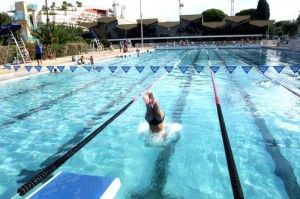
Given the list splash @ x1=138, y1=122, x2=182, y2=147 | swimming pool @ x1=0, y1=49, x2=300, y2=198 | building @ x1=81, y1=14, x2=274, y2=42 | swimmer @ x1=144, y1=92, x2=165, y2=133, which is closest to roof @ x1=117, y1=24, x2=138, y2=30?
building @ x1=81, y1=14, x2=274, y2=42

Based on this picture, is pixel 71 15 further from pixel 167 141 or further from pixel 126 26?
pixel 167 141

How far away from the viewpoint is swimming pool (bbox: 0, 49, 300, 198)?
4152mm

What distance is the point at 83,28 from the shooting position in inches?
2405

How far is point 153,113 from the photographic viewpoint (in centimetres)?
511

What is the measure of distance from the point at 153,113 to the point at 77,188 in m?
3.35

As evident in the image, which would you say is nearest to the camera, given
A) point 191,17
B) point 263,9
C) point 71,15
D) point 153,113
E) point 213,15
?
point 153,113

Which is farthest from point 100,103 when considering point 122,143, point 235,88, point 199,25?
point 199,25

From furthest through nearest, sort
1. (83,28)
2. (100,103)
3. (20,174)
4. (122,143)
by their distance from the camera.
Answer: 1. (83,28)
2. (100,103)
3. (122,143)
4. (20,174)

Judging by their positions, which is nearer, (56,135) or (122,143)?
(122,143)

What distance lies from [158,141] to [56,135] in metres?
2.31

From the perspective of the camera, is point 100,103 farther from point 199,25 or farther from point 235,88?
point 199,25

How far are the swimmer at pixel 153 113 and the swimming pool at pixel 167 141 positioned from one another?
0.36m

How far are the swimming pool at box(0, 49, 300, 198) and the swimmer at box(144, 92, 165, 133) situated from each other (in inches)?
14.3

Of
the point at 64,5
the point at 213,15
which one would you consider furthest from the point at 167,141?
the point at 64,5
